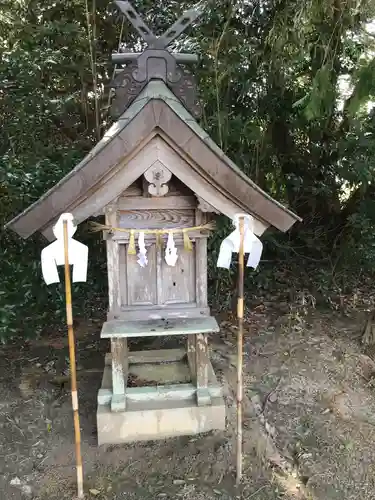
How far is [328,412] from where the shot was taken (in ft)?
13.4

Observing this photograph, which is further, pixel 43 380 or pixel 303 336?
pixel 303 336

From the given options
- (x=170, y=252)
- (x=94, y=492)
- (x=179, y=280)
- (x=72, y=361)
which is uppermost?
(x=170, y=252)

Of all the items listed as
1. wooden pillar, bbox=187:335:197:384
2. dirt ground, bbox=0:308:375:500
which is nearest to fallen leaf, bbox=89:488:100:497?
dirt ground, bbox=0:308:375:500

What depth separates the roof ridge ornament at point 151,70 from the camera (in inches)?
122

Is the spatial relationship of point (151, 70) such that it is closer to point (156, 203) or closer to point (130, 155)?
point (130, 155)

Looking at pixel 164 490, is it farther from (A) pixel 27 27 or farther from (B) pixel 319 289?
(A) pixel 27 27

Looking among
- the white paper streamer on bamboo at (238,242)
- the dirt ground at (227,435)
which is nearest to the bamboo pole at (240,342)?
the white paper streamer on bamboo at (238,242)

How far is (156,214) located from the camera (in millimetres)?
3279

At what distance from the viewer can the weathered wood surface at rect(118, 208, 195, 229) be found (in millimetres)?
3264

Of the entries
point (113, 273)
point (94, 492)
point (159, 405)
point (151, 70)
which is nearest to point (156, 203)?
point (113, 273)

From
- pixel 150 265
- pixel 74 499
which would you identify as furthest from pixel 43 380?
pixel 150 265

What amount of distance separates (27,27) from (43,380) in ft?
11.5

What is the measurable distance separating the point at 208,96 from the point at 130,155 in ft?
8.80

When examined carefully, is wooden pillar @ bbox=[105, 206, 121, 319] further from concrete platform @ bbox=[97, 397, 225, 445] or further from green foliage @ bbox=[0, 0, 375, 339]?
green foliage @ bbox=[0, 0, 375, 339]
